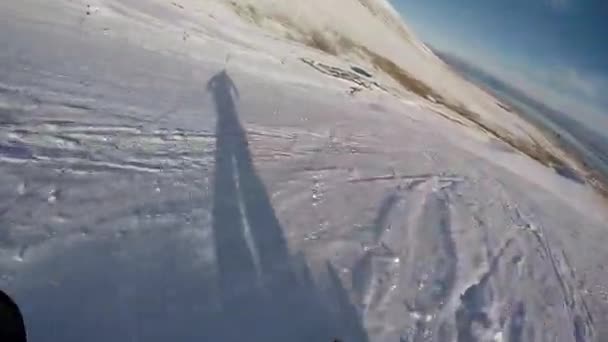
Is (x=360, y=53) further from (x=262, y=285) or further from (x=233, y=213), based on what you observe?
(x=262, y=285)

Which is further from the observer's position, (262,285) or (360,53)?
(360,53)

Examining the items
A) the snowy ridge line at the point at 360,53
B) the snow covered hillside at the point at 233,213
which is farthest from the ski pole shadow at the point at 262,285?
the snowy ridge line at the point at 360,53

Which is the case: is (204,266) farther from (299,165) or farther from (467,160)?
(467,160)

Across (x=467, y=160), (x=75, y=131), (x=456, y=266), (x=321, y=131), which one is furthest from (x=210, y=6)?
(x=456, y=266)

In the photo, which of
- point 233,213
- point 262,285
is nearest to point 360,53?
point 233,213

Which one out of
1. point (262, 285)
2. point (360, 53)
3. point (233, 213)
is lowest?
point (262, 285)

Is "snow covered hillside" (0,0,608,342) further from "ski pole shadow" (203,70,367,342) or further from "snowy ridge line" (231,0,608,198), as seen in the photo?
"snowy ridge line" (231,0,608,198)
